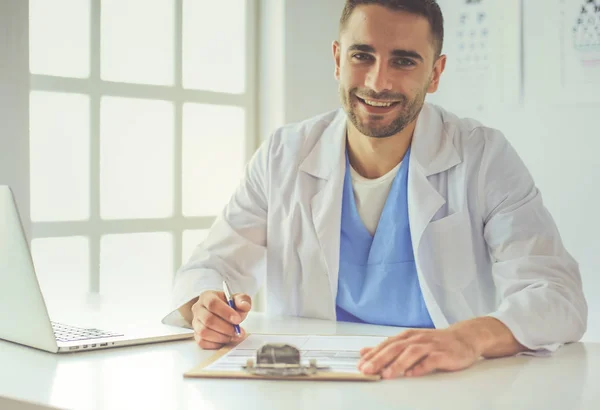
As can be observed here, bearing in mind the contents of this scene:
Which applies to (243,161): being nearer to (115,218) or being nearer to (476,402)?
Answer: (115,218)

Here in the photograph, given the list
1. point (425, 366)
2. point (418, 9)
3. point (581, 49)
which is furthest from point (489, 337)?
point (581, 49)

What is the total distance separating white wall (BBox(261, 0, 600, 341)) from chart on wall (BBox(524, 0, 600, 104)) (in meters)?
0.05

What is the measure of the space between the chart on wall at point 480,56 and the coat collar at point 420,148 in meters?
0.99

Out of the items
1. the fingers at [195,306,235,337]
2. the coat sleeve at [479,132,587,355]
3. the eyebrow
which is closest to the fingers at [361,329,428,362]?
the coat sleeve at [479,132,587,355]

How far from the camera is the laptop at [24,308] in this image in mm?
1321

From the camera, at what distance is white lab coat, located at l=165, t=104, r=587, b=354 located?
164 centimetres

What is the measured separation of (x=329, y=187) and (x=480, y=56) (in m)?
1.32

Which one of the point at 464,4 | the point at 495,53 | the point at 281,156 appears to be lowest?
the point at 281,156

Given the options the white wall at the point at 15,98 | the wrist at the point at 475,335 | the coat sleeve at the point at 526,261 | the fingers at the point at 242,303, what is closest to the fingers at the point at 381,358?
the wrist at the point at 475,335

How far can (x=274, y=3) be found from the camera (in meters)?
3.07

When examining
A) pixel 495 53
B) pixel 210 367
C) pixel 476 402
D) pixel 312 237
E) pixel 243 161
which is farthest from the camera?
pixel 243 161

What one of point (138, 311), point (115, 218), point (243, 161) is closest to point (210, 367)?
point (138, 311)

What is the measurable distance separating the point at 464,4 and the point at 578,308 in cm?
181

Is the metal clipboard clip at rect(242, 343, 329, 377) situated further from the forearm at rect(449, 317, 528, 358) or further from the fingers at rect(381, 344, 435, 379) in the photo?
the forearm at rect(449, 317, 528, 358)
